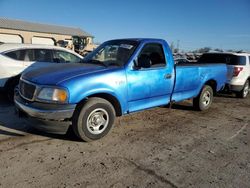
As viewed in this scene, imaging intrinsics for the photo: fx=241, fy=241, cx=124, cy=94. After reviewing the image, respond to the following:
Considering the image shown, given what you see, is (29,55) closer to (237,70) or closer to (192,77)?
(192,77)

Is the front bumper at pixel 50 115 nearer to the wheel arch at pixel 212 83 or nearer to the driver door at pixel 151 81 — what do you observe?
the driver door at pixel 151 81

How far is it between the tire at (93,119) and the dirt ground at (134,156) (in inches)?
6.7

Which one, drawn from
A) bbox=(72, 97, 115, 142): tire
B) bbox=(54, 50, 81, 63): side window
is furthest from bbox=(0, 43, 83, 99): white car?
bbox=(72, 97, 115, 142): tire

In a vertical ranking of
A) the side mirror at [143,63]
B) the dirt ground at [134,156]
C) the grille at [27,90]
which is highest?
the side mirror at [143,63]

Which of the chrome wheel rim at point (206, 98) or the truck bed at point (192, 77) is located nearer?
the truck bed at point (192, 77)

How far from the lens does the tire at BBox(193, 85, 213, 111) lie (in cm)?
663

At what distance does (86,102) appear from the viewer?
4.11m

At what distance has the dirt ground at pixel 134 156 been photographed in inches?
123

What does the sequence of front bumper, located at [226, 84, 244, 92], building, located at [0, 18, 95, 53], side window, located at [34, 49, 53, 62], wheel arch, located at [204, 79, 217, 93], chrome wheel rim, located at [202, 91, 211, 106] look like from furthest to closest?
building, located at [0, 18, 95, 53]
front bumper, located at [226, 84, 244, 92]
side window, located at [34, 49, 53, 62]
wheel arch, located at [204, 79, 217, 93]
chrome wheel rim, located at [202, 91, 211, 106]

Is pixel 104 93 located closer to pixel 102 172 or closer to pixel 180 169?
pixel 102 172

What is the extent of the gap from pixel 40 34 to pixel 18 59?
35.8m

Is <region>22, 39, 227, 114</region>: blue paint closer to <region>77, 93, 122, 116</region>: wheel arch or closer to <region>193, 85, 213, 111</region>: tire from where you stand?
<region>77, 93, 122, 116</region>: wheel arch

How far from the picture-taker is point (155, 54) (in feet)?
17.9

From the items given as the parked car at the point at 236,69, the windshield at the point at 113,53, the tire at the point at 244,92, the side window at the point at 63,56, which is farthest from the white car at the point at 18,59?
the tire at the point at 244,92
